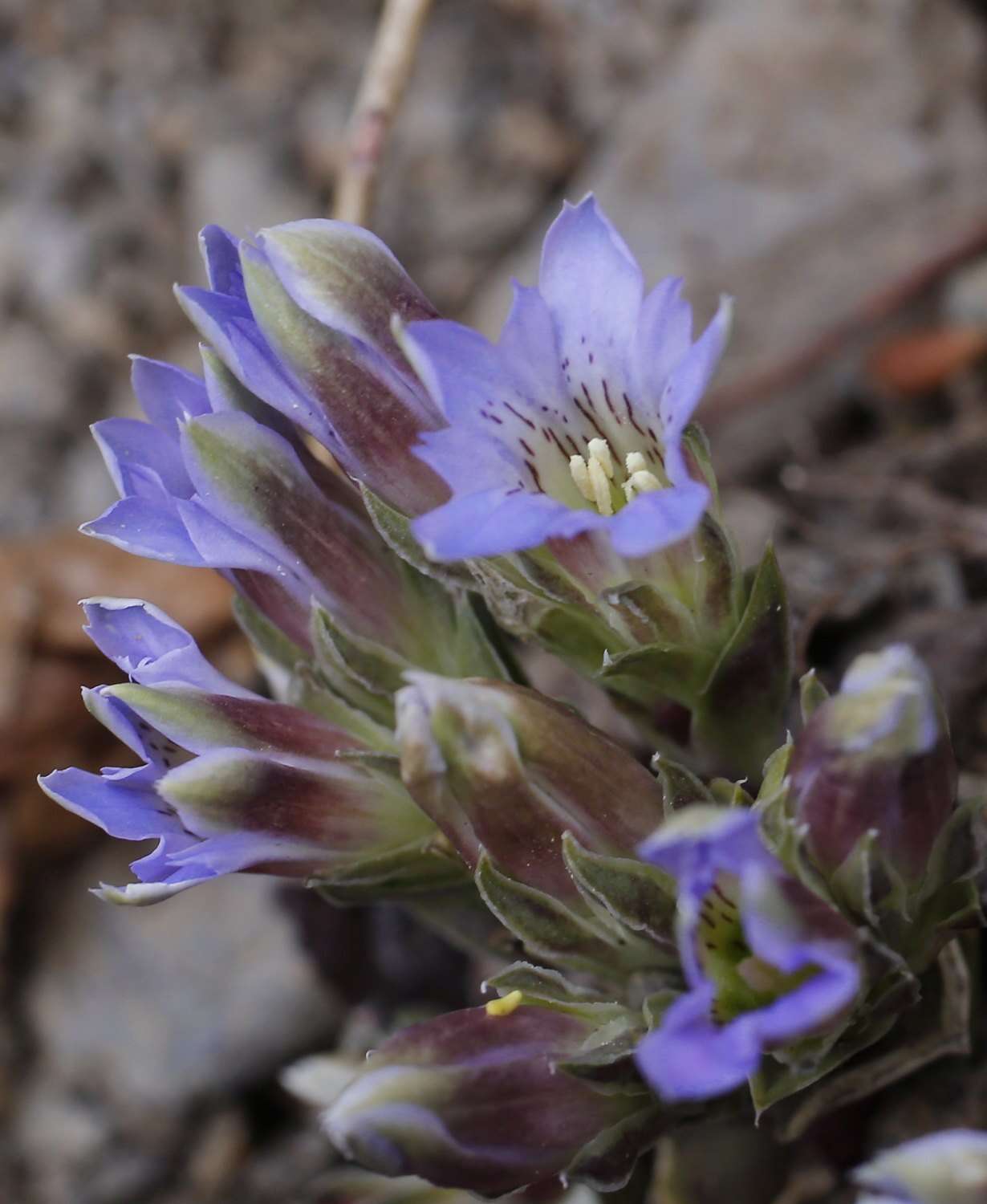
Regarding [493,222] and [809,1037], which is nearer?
[809,1037]

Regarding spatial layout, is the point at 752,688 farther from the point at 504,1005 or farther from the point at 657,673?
the point at 504,1005

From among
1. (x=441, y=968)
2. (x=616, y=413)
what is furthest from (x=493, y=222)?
(x=616, y=413)

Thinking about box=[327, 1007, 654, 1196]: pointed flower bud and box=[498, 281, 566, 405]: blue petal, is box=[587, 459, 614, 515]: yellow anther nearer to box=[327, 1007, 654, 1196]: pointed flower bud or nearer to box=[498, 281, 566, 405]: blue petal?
box=[498, 281, 566, 405]: blue petal

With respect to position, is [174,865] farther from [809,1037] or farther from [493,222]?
[493,222]

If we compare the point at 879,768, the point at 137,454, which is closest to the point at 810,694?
the point at 879,768

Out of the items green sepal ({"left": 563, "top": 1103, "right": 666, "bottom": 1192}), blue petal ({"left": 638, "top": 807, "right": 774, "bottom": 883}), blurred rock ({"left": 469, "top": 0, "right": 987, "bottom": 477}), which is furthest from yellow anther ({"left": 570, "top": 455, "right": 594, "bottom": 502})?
blurred rock ({"left": 469, "top": 0, "right": 987, "bottom": 477})

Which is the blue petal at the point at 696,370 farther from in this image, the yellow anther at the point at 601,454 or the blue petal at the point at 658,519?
the yellow anther at the point at 601,454

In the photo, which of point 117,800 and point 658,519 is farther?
point 117,800
